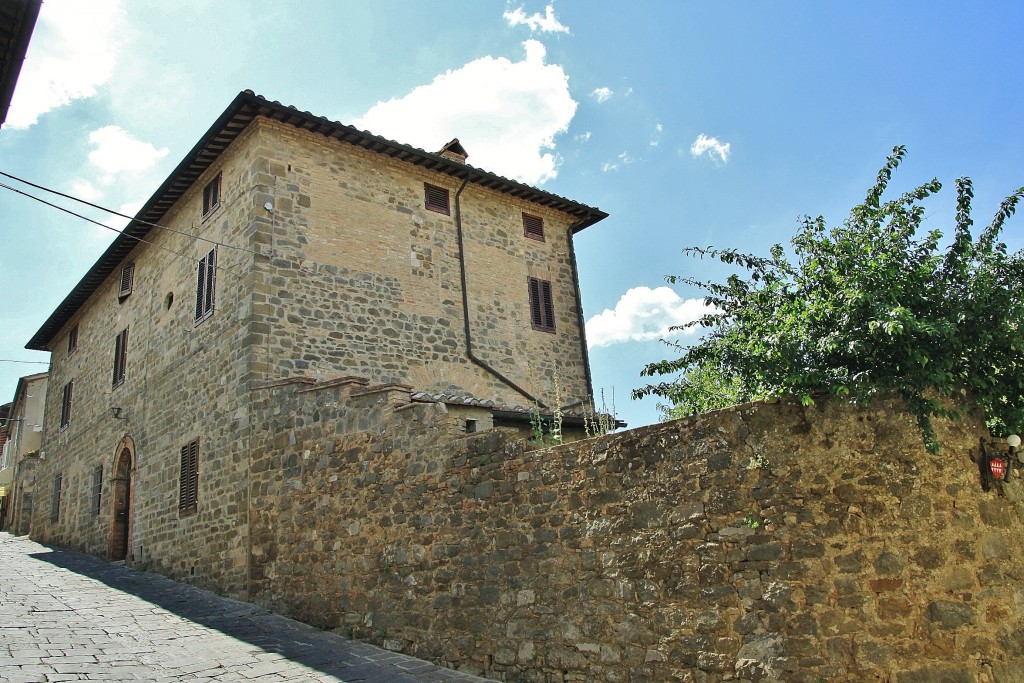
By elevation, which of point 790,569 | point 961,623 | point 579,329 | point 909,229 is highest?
point 579,329

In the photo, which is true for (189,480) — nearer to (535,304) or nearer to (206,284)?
(206,284)

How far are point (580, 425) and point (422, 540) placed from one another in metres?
5.41

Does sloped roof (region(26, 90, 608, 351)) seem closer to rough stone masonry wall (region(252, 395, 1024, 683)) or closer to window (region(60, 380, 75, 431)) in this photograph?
window (region(60, 380, 75, 431))

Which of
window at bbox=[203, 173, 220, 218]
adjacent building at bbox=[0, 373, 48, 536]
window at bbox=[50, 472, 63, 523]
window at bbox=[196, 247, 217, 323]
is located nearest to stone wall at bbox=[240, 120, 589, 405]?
window at bbox=[203, 173, 220, 218]

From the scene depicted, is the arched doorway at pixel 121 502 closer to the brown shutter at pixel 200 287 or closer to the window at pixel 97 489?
the window at pixel 97 489

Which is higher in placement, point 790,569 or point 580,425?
point 580,425

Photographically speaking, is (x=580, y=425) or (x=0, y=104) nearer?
(x=0, y=104)

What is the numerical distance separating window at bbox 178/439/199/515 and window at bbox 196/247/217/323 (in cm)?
231

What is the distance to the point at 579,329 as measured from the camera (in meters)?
16.2

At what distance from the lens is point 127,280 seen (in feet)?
56.9

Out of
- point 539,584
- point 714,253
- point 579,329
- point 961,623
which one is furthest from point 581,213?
point 961,623

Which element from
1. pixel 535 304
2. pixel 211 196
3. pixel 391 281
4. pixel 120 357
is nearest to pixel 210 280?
pixel 211 196

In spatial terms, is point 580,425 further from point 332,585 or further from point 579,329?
point 332,585

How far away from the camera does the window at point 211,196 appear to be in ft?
44.6
